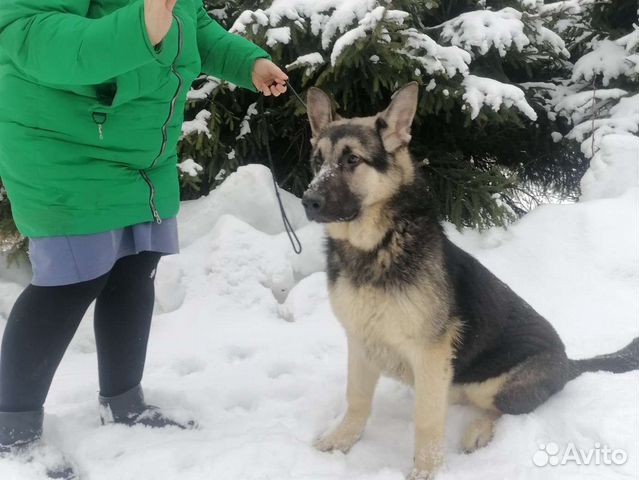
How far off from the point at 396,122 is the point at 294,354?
171 cm

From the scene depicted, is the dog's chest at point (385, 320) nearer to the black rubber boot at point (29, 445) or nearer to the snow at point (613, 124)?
the black rubber boot at point (29, 445)

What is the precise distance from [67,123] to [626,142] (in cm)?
465

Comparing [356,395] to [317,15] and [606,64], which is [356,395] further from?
[606,64]

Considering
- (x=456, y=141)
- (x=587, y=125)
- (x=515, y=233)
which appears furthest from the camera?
(x=456, y=141)

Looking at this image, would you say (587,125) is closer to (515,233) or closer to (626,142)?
(626,142)

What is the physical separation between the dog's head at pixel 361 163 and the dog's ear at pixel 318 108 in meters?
0.17

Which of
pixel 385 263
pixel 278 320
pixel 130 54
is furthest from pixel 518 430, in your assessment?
pixel 130 54

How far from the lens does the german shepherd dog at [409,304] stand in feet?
7.41

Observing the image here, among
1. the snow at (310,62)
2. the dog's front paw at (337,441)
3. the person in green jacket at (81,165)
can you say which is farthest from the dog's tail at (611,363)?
the snow at (310,62)

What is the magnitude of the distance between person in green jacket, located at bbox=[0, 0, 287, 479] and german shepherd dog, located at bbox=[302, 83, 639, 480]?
0.75 m

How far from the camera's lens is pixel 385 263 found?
2.33 metres

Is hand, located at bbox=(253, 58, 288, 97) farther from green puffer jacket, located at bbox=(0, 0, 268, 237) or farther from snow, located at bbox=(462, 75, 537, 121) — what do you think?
→ snow, located at bbox=(462, 75, 537, 121)

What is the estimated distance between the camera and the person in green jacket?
164cm

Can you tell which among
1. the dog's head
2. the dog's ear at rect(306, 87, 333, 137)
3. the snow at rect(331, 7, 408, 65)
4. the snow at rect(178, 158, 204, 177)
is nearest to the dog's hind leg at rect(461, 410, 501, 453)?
the dog's head
